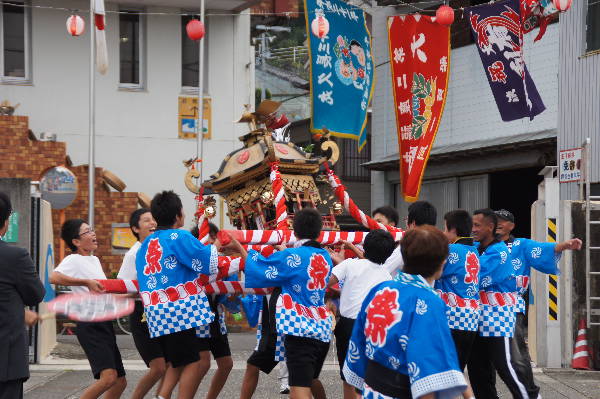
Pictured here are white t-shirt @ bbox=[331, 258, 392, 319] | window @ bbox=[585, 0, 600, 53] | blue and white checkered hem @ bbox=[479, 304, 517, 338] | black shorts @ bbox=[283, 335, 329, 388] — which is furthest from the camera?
window @ bbox=[585, 0, 600, 53]

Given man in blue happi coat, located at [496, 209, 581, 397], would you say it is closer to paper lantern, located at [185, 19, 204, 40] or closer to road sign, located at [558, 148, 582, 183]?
road sign, located at [558, 148, 582, 183]

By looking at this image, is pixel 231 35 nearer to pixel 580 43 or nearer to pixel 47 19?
pixel 47 19

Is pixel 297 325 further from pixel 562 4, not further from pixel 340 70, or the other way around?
pixel 340 70

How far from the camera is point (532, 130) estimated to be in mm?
19875

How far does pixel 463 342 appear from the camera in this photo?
7.60m

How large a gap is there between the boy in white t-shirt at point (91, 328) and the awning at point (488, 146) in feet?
44.1

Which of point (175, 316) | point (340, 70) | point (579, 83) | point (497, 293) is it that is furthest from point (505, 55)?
point (175, 316)

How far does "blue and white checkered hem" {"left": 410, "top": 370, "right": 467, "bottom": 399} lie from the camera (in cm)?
441

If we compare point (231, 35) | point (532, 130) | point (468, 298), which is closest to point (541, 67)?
point (532, 130)

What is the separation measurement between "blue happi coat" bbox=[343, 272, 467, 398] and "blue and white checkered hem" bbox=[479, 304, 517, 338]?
322 cm

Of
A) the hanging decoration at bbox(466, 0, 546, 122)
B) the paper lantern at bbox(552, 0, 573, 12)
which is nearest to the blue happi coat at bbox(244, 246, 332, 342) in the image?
the paper lantern at bbox(552, 0, 573, 12)

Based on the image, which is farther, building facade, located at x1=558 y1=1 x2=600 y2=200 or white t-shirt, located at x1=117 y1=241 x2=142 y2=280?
building facade, located at x1=558 y1=1 x2=600 y2=200

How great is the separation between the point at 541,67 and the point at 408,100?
4.92 metres

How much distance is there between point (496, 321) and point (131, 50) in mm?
15601
